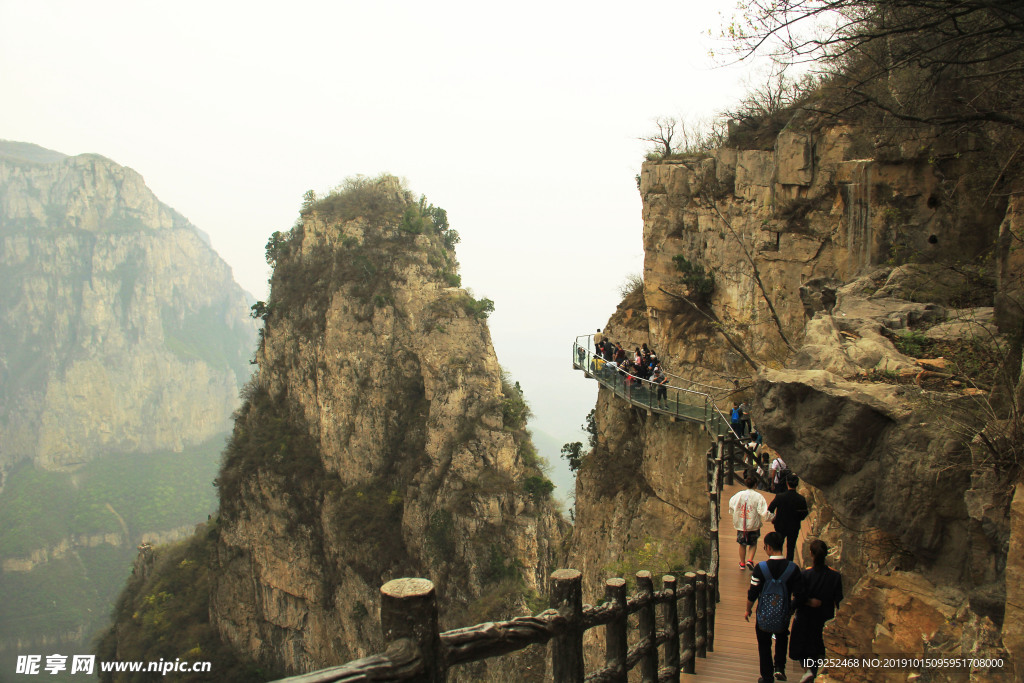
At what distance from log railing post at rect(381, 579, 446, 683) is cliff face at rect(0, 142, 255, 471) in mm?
135844

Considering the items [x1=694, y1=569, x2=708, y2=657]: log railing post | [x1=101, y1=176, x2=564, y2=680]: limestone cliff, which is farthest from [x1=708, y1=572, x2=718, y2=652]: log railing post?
[x1=101, y1=176, x2=564, y2=680]: limestone cliff

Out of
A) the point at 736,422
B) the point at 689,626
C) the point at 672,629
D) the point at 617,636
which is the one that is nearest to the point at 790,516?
the point at 689,626

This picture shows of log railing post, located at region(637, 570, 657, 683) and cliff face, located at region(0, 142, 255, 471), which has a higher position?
cliff face, located at region(0, 142, 255, 471)

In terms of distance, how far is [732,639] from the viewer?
713 cm

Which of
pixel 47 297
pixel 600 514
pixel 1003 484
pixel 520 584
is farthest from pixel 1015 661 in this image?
pixel 47 297

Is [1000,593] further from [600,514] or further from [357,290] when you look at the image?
[357,290]

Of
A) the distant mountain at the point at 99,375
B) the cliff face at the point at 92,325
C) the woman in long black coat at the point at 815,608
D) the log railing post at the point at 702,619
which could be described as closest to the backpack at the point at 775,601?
the woman in long black coat at the point at 815,608

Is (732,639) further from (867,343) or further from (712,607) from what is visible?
(867,343)

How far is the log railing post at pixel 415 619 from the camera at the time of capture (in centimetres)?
259

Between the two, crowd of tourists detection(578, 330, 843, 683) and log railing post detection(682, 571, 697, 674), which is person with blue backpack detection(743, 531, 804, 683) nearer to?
crowd of tourists detection(578, 330, 843, 683)

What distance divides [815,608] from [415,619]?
13.2 feet

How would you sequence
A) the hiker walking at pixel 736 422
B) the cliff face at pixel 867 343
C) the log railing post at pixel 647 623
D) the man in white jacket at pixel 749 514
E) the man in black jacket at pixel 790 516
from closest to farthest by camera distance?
1. the cliff face at pixel 867 343
2. the log railing post at pixel 647 623
3. the man in black jacket at pixel 790 516
4. the man in white jacket at pixel 749 514
5. the hiker walking at pixel 736 422

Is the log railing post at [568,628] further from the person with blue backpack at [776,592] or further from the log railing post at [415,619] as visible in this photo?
the person with blue backpack at [776,592]

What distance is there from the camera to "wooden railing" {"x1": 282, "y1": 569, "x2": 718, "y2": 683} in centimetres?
257
